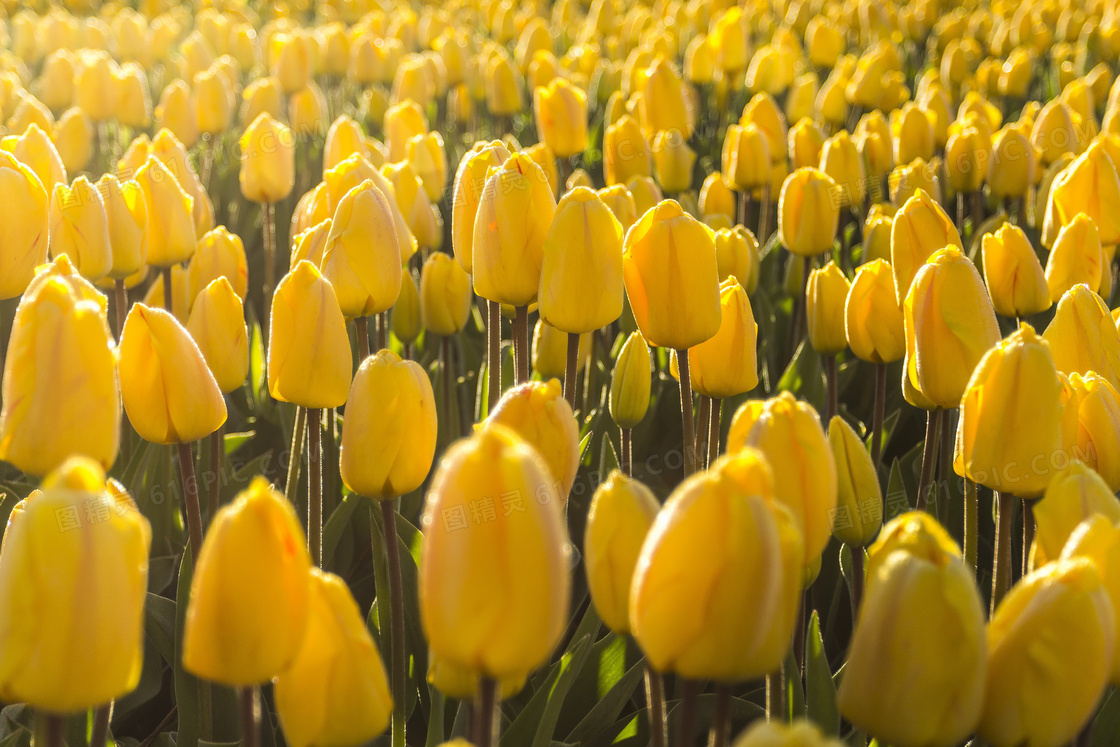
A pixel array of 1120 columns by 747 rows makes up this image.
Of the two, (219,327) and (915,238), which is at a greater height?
(915,238)

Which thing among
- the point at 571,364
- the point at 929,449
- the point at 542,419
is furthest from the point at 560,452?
the point at 929,449

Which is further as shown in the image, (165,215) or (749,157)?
(749,157)

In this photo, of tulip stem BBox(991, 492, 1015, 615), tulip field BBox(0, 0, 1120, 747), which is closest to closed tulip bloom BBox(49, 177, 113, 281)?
tulip field BBox(0, 0, 1120, 747)

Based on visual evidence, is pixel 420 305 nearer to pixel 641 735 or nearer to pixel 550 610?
pixel 641 735

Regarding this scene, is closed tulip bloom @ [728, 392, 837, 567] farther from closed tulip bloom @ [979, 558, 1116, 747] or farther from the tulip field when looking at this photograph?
closed tulip bloom @ [979, 558, 1116, 747]

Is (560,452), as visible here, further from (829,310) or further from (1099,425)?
(829,310)

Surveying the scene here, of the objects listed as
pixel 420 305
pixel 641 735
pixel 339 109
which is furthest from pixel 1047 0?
pixel 641 735
